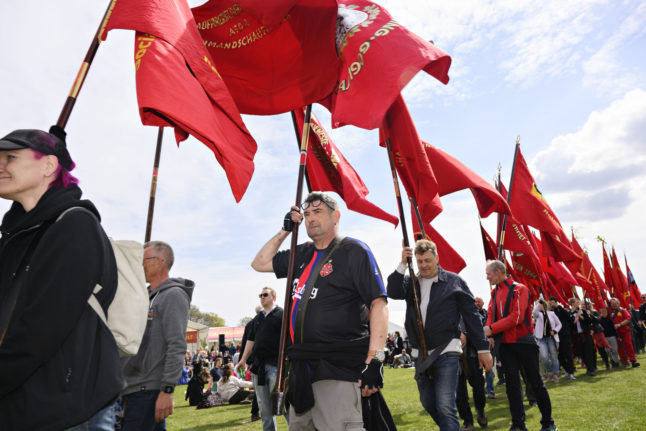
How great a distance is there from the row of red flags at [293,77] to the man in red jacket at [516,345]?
51.1 inches

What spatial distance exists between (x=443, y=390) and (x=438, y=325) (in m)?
0.67

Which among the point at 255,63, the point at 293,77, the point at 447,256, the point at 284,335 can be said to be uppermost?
the point at 255,63

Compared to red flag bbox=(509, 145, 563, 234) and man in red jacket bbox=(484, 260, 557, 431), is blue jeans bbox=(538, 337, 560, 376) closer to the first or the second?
red flag bbox=(509, 145, 563, 234)

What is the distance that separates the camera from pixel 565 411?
7.93m

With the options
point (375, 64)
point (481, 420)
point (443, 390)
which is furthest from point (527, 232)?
point (375, 64)

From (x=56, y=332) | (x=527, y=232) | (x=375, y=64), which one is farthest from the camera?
(x=527, y=232)

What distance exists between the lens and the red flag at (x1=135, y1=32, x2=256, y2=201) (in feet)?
11.9

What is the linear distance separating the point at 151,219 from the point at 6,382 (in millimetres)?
3399

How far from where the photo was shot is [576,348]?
1645cm

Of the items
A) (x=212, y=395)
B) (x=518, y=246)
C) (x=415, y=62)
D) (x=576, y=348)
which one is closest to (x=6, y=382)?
(x=415, y=62)

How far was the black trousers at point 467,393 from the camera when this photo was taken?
23.2ft

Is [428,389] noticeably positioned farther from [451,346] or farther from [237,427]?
[237,427]

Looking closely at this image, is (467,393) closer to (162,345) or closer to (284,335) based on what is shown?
(284,335)

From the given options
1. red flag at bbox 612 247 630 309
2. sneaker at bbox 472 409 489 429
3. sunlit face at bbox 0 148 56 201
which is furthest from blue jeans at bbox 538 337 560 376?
red flag at bbox 612 247 630 309
